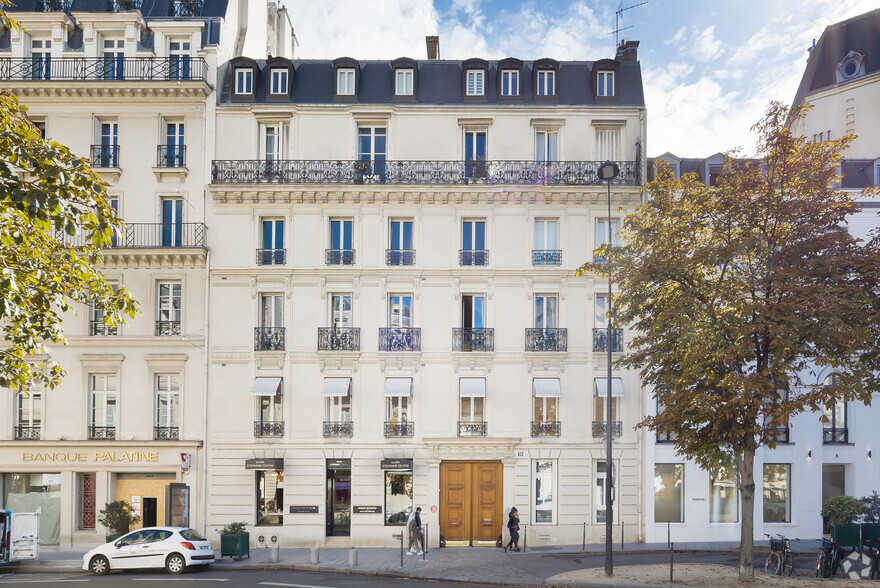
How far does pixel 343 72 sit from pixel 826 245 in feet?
59.8

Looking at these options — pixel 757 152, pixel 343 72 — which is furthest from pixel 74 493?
pixel 757 152

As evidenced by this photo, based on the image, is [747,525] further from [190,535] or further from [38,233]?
[38,233]

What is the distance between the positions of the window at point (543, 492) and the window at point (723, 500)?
5977 millimetres

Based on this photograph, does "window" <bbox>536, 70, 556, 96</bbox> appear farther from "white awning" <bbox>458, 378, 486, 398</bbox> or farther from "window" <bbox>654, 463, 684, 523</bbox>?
"window" <bbox>654, 463, 684, 523</bbox>

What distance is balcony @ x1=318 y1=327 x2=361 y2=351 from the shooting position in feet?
83.9

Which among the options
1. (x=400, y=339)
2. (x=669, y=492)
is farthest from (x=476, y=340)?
(x=669, y=492)

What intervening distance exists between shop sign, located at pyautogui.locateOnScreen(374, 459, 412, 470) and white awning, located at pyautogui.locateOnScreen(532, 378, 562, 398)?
5279mm

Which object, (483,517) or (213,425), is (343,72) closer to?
(213,425)

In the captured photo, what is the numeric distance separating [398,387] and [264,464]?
18.0 ft

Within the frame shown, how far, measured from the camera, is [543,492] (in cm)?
2533

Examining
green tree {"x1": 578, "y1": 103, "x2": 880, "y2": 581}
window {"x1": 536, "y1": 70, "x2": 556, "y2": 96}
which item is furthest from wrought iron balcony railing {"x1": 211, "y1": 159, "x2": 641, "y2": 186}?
green tree {"x1": 578, "y1": 103, "x2": 880, "y2": 581}

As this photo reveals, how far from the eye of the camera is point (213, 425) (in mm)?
25406

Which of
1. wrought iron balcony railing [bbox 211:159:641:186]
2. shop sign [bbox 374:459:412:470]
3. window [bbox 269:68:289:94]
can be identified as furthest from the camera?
window [bbox 269:68:289:94]

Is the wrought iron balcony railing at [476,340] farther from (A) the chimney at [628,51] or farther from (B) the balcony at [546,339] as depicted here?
(A) the chimney at [628,51]
